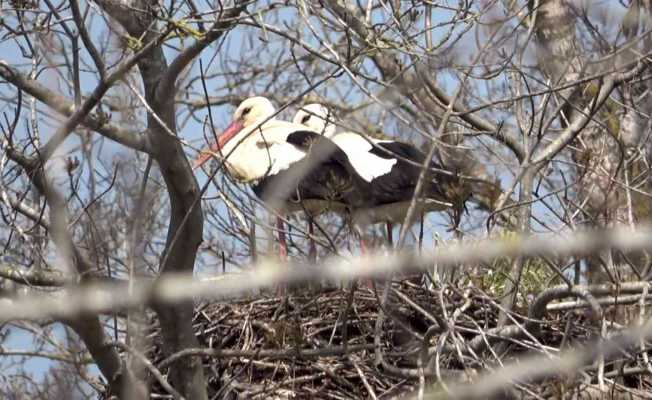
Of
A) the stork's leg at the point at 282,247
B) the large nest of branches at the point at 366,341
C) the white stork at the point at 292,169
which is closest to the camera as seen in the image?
the large nest of branches at the point at 366,341

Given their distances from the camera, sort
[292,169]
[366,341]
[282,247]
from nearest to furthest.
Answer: [366,341]
[282,247]
[292,169]

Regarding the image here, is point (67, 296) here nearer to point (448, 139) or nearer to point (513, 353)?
point (513, 353)

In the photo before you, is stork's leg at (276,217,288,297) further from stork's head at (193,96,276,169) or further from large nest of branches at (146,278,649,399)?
stork's head at (193,96,276,169)

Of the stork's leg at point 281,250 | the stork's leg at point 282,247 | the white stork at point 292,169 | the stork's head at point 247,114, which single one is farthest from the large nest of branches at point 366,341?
the stork's head at point 247,114

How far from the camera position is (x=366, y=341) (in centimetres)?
716

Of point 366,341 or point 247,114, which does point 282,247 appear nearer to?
point 366,341

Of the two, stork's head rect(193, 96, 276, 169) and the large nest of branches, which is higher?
stork's head rect(193, 96, 276, 169)

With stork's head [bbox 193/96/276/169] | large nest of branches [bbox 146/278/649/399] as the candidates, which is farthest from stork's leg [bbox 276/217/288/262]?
stork's head [bbox 193/96/276/169]

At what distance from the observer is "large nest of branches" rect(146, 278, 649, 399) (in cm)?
591

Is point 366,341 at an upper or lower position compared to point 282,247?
lower

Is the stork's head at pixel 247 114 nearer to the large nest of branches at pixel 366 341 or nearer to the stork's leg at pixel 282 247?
the stork's leg at pixel 282 247

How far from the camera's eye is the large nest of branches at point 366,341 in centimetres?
591

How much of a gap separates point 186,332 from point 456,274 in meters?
1.46

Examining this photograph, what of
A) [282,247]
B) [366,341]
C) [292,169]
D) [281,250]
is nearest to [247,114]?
[292,169]
